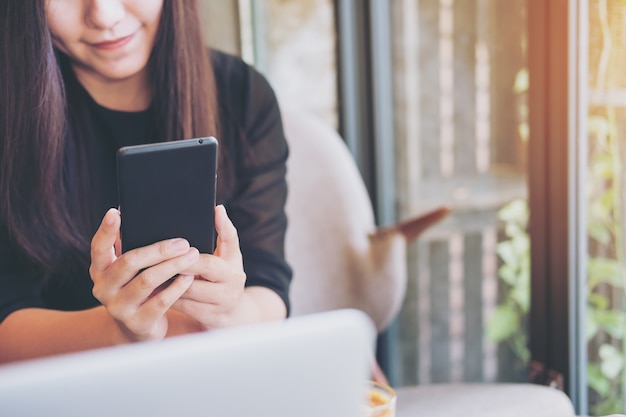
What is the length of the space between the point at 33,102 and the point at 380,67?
98 cm

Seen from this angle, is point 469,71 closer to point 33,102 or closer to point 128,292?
point 33,102

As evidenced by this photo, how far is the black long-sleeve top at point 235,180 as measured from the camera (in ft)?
3.80

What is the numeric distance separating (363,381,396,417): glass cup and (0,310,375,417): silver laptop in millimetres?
169

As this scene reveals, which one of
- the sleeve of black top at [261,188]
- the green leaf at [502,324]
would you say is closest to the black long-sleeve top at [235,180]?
the sleeve of black top at [261,188]

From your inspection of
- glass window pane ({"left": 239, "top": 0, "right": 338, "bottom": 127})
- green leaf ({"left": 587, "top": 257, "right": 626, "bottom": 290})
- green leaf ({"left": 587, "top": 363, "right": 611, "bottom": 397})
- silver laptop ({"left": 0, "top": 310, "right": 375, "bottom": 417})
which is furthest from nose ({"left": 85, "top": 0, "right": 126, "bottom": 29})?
glass window pane ({"left": 239, "top": 0, "right": 338, "bottom": 127})

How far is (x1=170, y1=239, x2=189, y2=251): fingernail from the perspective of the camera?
793 mm

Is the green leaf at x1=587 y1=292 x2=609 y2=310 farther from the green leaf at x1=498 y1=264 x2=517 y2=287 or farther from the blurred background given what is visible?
the green leaf at x1=498 y1=264 x2=517 y2=287

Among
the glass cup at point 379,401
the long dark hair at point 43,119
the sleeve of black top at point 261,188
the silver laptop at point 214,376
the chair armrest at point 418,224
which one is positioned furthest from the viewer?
the chair armrest at point 418,224

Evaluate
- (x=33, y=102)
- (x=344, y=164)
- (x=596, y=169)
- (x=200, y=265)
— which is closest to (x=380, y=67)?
(x=344, y=164)

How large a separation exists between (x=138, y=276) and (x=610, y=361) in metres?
0.78

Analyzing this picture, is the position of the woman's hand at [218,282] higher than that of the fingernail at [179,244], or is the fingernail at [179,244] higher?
the fingernail at [179,244]

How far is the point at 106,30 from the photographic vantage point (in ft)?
3.35

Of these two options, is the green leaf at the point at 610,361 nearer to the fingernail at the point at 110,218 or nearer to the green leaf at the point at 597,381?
the green leaf at the point at 597,381

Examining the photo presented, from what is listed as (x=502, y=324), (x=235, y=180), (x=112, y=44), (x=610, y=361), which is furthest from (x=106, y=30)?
(x=502, y=324)
